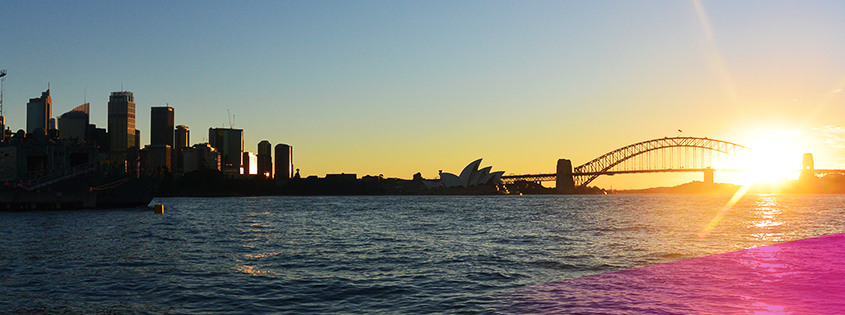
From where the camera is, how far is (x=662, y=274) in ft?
68.5

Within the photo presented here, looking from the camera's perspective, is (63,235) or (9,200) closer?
(63,235)

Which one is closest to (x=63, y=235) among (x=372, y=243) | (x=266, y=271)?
(x=372, y=243)

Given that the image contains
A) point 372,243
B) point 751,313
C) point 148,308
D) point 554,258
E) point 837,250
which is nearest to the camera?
point 751,313

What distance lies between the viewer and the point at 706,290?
57.9 ft

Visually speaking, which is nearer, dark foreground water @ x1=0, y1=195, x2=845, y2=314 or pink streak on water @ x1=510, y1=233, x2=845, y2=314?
pink streak on water @ x1=510, y1=233, x2=845, y2=314

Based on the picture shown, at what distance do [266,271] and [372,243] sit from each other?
38.4 feet

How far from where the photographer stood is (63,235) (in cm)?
3847

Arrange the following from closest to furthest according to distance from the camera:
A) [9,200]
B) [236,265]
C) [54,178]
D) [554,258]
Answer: [236,265]
[554,258]
[9,200]
[54,178]

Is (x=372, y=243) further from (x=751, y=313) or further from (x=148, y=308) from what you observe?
(x=751, y=313)

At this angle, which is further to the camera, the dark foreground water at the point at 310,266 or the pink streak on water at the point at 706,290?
the dark foreground water at the point at 310,266

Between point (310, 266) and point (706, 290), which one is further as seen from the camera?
point (310, 266)

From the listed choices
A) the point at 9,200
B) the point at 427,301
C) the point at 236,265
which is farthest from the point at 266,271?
the point at 9,200

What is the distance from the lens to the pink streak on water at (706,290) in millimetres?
15102

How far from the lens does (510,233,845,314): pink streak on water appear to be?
15.1 meters
